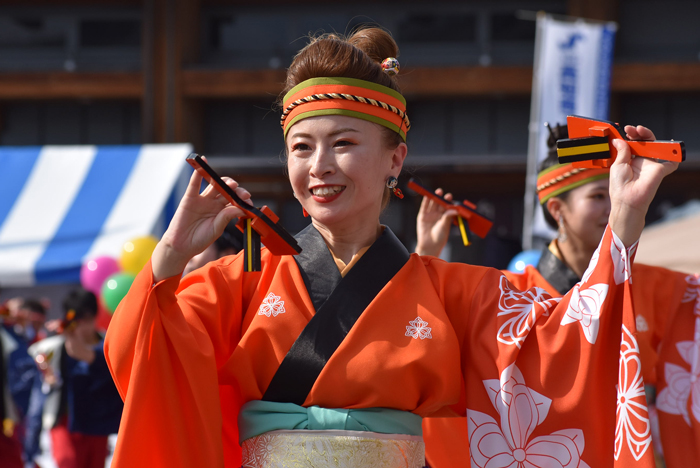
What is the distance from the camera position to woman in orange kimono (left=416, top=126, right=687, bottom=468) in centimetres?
248

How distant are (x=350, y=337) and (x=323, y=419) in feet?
0.62

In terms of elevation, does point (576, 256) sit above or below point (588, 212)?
below

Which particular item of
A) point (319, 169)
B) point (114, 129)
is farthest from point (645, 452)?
point (114, 129)

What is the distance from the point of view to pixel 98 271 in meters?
6.66

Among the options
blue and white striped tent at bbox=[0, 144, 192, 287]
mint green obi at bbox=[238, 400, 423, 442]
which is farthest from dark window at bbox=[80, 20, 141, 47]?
mint green obi at bbox=[238, 400, 423, 442]

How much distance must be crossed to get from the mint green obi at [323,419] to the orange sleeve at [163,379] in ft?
0.33

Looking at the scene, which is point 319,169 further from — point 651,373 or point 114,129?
point 114,129

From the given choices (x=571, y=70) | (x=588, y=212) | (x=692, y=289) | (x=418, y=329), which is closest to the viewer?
(x=418, y=329)

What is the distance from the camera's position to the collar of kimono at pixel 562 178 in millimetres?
2582

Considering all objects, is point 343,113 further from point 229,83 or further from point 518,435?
point 229,83

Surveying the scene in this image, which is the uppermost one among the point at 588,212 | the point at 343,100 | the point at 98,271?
the point at 343,100

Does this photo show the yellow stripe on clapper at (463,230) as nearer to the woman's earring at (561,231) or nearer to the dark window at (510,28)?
the woman's earring at (561,231)

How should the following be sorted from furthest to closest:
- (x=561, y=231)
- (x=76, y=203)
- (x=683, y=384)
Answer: (x=76, y=203) < (x=561, y=231) < (x=683, y=384)

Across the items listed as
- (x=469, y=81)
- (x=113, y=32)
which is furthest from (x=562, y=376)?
(x=113, y=32)
